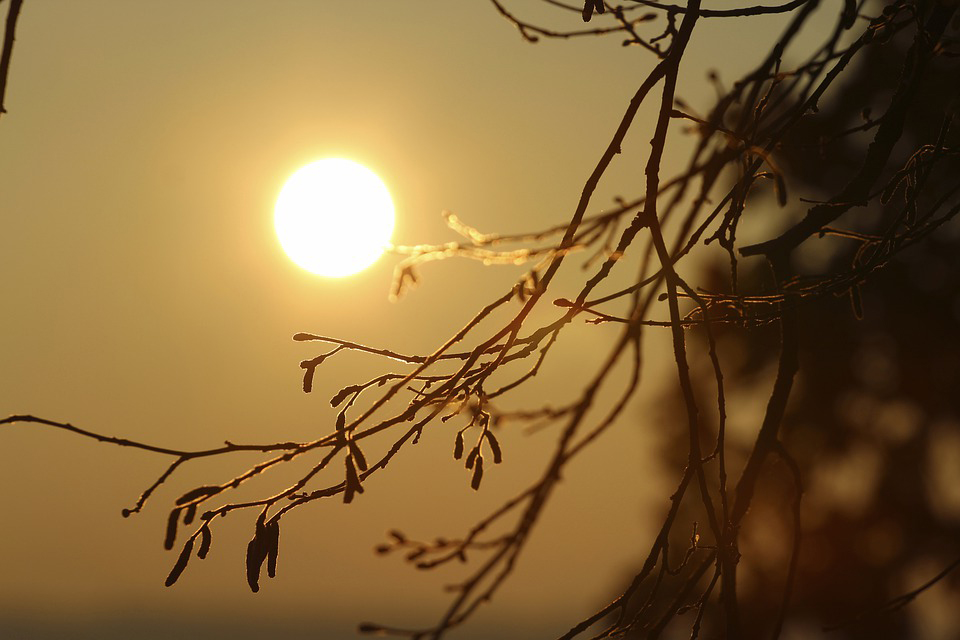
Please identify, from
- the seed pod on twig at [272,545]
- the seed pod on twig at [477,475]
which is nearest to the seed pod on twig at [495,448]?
the seed pod on twig at [477,475]

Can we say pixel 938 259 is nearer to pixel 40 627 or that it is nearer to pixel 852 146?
pixel 852 146

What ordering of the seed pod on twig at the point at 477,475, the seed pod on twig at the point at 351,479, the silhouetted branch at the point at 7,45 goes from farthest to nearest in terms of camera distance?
the seed pod on twig at the point at 477,475, the seed pod on twig at the point at 351,479, the silhouetted branch at the point at 7,45

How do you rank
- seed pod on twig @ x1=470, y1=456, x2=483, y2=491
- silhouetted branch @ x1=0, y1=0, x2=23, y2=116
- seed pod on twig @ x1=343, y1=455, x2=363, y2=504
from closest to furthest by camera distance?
1. silhouetted branch @ x1=0, y1=0, x2=23, y2=116
2. seed pod on twig @ x1=343, y1=455, x2=363, y2=504
3. seed pod on twig @ x1=470, y1=456, x2=483, y2=491

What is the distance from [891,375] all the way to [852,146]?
2.40 meters

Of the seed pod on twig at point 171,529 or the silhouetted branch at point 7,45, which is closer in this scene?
the silhouetted branch at point 7,45

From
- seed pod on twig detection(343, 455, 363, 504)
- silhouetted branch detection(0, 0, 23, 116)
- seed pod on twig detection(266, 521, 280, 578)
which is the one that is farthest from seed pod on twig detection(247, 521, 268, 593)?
silhouetted branch detection(0, 0, 23, 116)

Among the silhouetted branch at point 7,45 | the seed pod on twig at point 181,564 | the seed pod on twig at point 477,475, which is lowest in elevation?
the seed pod on twig at point 181,564

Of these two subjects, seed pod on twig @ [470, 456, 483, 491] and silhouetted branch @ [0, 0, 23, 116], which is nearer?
silhouetted branch @ [0, 0, 23, 116]

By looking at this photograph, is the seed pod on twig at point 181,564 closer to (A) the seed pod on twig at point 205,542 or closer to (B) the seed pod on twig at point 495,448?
(A) the seed pod on twig at point 205,542

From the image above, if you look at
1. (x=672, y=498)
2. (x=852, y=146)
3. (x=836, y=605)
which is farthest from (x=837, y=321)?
(x=672, y=498)

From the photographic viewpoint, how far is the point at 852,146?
10031 mm

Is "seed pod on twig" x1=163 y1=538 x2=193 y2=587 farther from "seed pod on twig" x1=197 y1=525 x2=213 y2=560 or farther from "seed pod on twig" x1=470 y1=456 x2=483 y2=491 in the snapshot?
"seed pod on twig" x1=470 y1=456 x2=483 y2=491

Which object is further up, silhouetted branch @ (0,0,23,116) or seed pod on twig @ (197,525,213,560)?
silhouetted branch @ (0,0,23,116)

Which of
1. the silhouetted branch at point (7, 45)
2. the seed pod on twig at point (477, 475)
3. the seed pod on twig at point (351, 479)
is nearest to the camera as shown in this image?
the silhouetted branch at point (7, 45)
